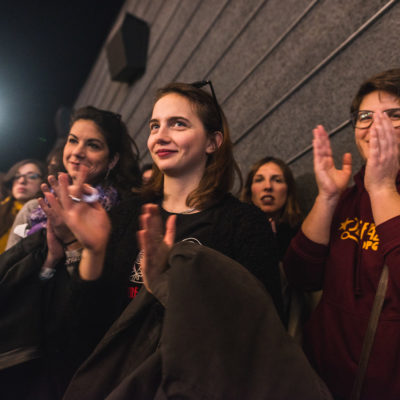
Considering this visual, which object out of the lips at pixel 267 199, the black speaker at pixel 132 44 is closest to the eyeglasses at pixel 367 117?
the lips at pixel 267 199

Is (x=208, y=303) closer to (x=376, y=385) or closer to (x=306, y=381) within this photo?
(x=306, y=381)

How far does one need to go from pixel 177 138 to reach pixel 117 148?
1.90ft

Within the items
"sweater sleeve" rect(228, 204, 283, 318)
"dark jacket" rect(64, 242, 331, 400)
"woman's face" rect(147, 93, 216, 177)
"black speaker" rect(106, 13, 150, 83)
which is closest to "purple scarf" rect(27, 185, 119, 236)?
"woman's face" rect(147, 93, 216, 177)

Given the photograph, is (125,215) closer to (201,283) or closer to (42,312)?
(42,312)

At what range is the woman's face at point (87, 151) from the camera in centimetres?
146

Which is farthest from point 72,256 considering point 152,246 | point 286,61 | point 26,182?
point 26,182

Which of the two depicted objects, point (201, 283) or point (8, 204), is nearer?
point (201, 283)

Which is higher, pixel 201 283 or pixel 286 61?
pixel 286 61

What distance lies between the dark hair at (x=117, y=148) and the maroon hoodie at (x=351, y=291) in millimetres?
794

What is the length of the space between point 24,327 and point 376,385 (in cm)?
85

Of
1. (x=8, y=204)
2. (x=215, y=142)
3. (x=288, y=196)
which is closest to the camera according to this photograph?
(x=215, y=142)

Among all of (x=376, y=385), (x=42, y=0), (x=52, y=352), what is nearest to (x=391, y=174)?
(x=376, y=385)

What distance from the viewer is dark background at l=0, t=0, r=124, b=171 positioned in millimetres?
4234

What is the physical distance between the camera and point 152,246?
0.74 metres
